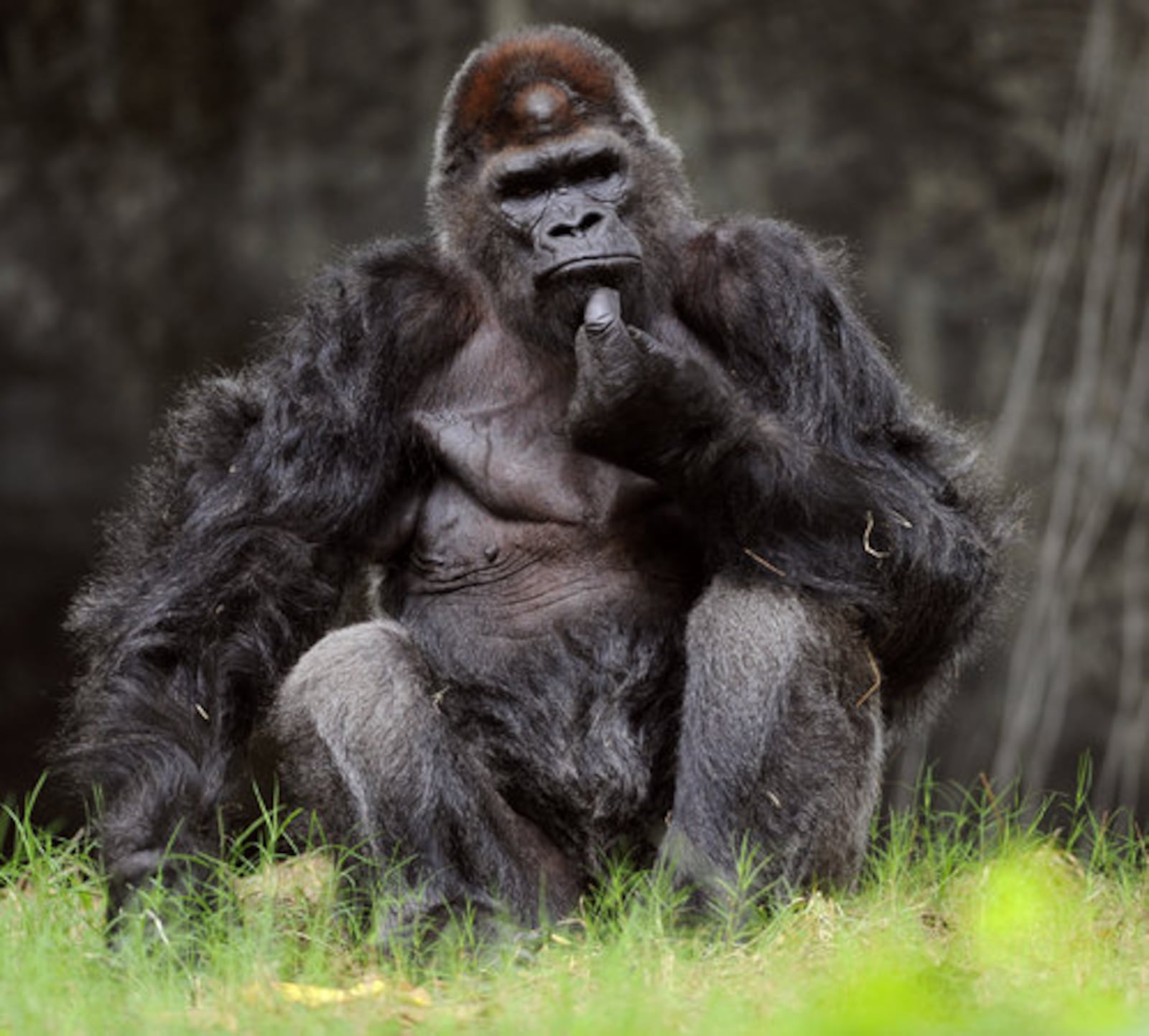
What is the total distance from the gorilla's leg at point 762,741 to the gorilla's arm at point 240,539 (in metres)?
0.91

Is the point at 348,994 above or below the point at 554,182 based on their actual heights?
below

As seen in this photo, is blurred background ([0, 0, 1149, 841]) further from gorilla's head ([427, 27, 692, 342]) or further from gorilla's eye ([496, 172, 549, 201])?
gorilla's eye ([496, 172, 549, 201])

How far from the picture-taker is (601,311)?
4.40 metres

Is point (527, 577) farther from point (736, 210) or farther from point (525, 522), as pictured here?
point (736, 210)

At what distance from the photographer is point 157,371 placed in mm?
9172

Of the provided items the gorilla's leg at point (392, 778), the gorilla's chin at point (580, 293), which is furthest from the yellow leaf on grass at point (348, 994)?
the gorilla's chin at point (580, 293)

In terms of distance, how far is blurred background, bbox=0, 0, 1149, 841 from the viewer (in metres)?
8.44

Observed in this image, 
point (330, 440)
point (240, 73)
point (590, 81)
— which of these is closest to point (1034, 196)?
point (240, 73)

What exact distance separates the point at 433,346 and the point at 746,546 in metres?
0.94

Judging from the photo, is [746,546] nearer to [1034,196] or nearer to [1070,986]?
[1070,986]

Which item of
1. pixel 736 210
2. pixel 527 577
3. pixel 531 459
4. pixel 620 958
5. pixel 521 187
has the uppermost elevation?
pixel 521 187

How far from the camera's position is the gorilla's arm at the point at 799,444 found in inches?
174

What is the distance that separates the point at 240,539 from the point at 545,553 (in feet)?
2.35

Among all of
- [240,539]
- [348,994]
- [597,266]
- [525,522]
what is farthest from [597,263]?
[348,994]
